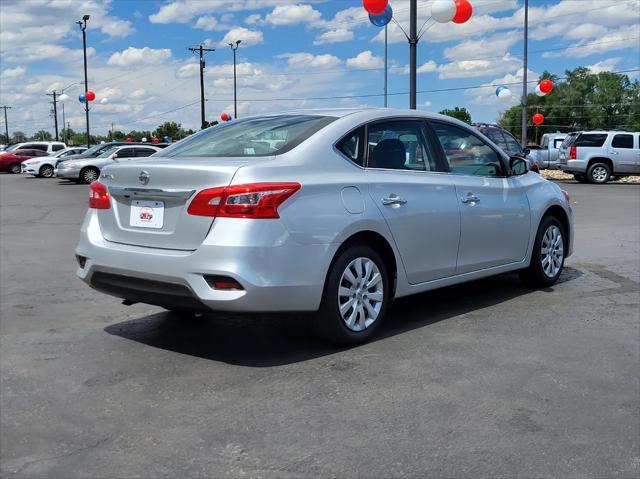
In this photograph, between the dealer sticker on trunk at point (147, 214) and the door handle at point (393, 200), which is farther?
the door handle at point (393, 200)

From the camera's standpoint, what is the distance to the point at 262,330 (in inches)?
209

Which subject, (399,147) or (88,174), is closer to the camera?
(399,147)

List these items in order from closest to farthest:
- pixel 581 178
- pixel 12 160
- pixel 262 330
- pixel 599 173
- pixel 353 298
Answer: pixel 353 298 < pixel 262 330 < pixel 599 173 < pixel 581 178 < pixel 12 160

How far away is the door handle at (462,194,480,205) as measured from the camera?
5.67 metres

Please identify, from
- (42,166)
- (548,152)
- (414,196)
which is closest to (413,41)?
(414,196)

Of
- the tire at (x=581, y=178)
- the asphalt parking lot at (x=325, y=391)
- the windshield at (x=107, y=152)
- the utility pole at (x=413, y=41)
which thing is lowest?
the asphalt parking lot at (x=325, y=391)

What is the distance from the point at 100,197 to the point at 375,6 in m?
10.0

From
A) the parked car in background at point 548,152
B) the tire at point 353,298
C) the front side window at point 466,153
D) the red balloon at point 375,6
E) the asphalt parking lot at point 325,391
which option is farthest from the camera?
the parked car in background at point 548,152

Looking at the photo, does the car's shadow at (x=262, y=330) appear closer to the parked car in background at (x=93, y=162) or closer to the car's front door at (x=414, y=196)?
the car's front door at (x=414, y=196)

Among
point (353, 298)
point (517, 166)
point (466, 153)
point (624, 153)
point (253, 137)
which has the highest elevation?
point (624, 153)

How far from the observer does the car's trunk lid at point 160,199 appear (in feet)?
14.1

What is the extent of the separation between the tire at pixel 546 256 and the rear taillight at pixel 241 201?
10.8 ft

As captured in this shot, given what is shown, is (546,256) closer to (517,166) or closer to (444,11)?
(517,166)

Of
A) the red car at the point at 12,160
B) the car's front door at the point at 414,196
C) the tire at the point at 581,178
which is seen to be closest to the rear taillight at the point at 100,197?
the car's front door at the point at 414,196
